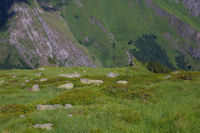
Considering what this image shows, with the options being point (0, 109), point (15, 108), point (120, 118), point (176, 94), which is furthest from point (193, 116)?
point (0, 109)

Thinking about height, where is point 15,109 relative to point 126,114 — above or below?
below

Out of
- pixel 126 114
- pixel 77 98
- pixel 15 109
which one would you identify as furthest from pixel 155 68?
pixel 126 114

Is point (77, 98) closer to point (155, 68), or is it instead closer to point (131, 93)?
point (131, 93)

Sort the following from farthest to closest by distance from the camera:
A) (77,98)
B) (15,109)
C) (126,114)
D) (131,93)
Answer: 1. (15,109)
2. (77,98)
3. (131,93)
4. (126,114)

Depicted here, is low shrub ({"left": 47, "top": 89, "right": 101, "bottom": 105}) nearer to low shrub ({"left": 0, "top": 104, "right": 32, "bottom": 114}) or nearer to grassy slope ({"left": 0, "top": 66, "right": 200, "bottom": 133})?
grassy slope ({"left": 0, "top": 66, "right": 200, "bottom": 133})

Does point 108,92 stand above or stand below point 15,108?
above

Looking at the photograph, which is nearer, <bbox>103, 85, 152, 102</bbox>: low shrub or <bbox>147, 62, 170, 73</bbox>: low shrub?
<bbox>103, 85, 152, 102</bbox>: low shrub

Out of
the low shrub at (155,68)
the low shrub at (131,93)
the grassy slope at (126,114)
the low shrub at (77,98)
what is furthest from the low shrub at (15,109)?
the low shrub at (155,68)

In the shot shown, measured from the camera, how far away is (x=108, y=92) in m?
22.8

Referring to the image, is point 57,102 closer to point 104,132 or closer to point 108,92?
point 108,92

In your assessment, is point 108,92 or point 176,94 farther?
point 108,92

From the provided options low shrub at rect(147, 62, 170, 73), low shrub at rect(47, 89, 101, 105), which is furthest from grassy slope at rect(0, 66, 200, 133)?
low shrub at rect(147, 62, 170, 73)

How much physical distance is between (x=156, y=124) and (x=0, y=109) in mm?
20348

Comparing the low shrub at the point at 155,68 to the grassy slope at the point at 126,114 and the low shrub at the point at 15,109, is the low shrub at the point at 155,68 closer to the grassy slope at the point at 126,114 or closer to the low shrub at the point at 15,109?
the grassy slope at the point at 126,114
